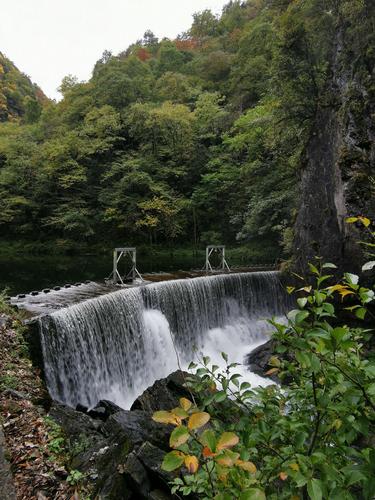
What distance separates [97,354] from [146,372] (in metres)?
2.01

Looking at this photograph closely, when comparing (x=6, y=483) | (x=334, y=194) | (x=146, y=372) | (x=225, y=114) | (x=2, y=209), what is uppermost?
(x=225, y=114)

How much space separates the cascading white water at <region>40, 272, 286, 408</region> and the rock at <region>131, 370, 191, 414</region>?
186 centimetres

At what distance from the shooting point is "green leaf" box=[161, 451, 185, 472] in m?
1.04

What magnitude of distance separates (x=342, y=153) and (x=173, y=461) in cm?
1015

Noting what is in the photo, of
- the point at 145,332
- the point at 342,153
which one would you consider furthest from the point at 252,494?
the point at 145,332

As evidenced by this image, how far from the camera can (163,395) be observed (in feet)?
23.4

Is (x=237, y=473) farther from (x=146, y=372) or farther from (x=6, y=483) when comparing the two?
(x=146, y=372)

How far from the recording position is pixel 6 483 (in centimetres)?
307

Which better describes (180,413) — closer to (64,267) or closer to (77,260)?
(64,267)

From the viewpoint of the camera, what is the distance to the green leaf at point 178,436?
1.04m

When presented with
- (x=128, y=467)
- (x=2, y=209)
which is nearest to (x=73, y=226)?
(x=2, y=209)

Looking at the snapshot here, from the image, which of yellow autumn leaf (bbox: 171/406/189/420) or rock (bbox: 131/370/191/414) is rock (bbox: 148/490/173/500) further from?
yellow autumn leaf (bbox: 171/406/189/420)

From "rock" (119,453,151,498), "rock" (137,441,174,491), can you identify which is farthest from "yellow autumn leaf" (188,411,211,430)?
"rock" (119,453,151,498)

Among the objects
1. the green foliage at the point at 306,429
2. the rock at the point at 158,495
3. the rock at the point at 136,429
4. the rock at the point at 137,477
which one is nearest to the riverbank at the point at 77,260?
the rock at the point at 136,429
